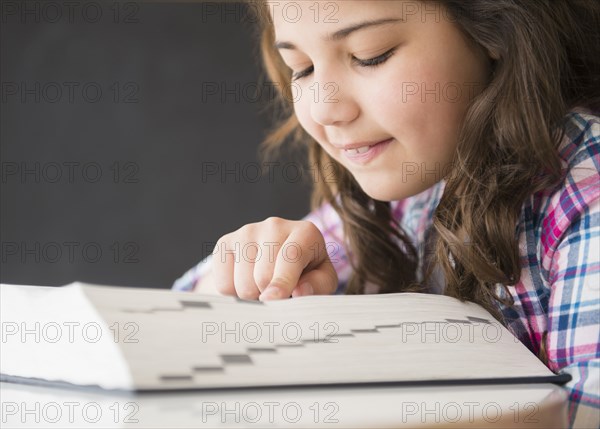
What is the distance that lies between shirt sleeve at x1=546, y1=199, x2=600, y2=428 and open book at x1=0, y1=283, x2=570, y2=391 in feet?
0.08

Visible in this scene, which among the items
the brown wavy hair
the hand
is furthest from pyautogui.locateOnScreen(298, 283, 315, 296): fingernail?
the brown wavy hair

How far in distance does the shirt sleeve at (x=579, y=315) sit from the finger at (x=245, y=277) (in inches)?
10.4

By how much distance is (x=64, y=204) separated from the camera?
50.9 inches

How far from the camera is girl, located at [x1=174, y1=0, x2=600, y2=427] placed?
2.25 feet

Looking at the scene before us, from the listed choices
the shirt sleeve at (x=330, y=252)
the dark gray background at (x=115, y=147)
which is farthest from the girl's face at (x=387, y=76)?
the dark gray background at (x=115, y=147)

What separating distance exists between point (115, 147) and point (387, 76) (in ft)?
2.22

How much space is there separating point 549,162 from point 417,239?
0.34m

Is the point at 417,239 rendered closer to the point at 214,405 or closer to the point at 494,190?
the point at 494,190

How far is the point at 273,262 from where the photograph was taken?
2.33 ft

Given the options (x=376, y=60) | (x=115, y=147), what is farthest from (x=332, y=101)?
(x=115, y=147)

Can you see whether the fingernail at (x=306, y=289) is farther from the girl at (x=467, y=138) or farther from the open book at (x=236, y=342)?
the open book at (x=236, y=342)

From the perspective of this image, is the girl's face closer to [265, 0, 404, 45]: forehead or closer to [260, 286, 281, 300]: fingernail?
[265, 0, 404, 45]: forehead

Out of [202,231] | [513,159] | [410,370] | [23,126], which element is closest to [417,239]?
[513,159]

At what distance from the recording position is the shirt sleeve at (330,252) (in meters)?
1.03
